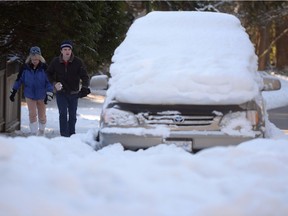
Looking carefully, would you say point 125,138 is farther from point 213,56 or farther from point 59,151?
point 213,56

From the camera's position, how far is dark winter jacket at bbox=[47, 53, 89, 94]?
10336 millimetres

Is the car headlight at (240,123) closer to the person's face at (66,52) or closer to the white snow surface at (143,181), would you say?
the white snow surface at (143,181)

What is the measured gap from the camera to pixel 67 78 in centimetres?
1033

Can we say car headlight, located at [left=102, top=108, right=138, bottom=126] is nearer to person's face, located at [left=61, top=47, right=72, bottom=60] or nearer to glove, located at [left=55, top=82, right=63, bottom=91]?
glove, located at [left=55, top=82, right=63, bottom=91]

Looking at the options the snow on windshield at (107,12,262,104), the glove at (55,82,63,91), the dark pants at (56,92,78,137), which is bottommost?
the dark pants at (56,92,78,137)

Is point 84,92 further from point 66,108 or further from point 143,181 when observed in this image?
point 143,181

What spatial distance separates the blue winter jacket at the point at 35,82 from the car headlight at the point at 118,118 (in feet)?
13.5

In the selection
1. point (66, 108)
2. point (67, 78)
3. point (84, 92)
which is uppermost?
point (67, 78)

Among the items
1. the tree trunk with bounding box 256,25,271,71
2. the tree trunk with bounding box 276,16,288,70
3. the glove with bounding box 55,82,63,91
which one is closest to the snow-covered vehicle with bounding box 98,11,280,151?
the glove with bounding box 55,82,63,91

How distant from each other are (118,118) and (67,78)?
11.8 ft

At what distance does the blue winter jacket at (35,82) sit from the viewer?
1096 cm

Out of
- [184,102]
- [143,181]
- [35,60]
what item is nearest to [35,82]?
[35,60]

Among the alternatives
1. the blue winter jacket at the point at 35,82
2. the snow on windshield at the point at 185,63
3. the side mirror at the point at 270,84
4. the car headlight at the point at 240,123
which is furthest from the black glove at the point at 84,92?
the car headlight at the point at 240,123

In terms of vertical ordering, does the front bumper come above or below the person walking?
above
